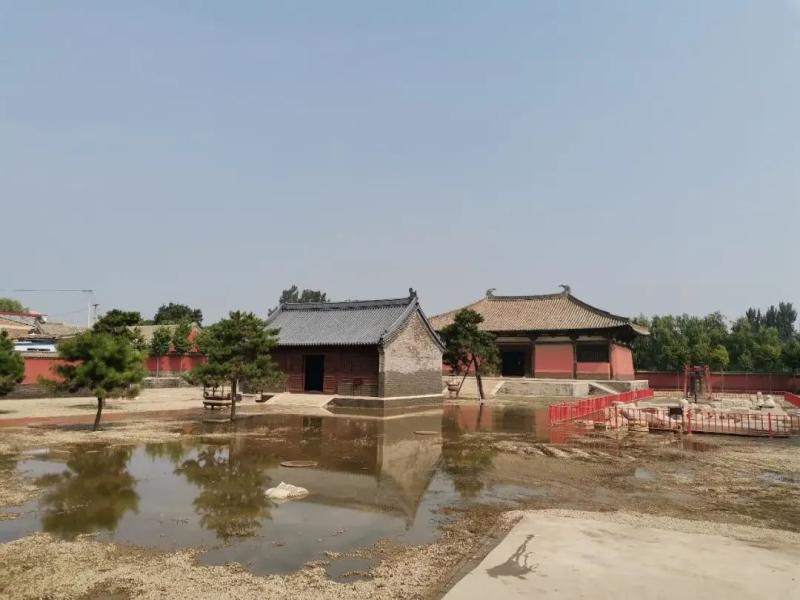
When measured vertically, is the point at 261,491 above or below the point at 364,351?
below

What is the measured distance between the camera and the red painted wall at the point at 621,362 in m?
36.6

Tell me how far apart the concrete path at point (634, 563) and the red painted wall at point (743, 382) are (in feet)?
125

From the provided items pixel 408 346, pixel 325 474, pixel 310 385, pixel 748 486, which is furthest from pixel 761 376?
pixel 325 474

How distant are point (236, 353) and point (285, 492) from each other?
1007 cm

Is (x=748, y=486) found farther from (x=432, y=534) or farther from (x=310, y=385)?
(x=310, y=385)

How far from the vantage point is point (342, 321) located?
94.0 ft

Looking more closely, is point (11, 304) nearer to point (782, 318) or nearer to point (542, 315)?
point (542, 315)

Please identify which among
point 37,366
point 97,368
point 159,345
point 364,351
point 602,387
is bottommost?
point 602,387

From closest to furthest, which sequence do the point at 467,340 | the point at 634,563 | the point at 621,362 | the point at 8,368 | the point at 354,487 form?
the point at 634,563 < the point at 354,487 < the point at 8,368 < the point at 467,340 < the point at 621,362

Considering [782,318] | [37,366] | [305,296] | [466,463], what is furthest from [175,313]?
[782,318]

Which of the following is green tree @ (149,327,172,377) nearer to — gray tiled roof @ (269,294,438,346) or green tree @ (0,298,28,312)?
gray tiled roof @ (269,294,438,346)

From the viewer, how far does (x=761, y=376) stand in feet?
131

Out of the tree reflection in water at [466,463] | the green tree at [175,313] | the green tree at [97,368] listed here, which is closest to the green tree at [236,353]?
the green tree at [97,368]

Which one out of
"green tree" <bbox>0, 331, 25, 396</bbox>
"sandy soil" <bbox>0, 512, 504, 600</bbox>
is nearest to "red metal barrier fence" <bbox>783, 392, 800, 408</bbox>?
"sandy soil" <bbox>0, 512, 504, 600</bbox>
